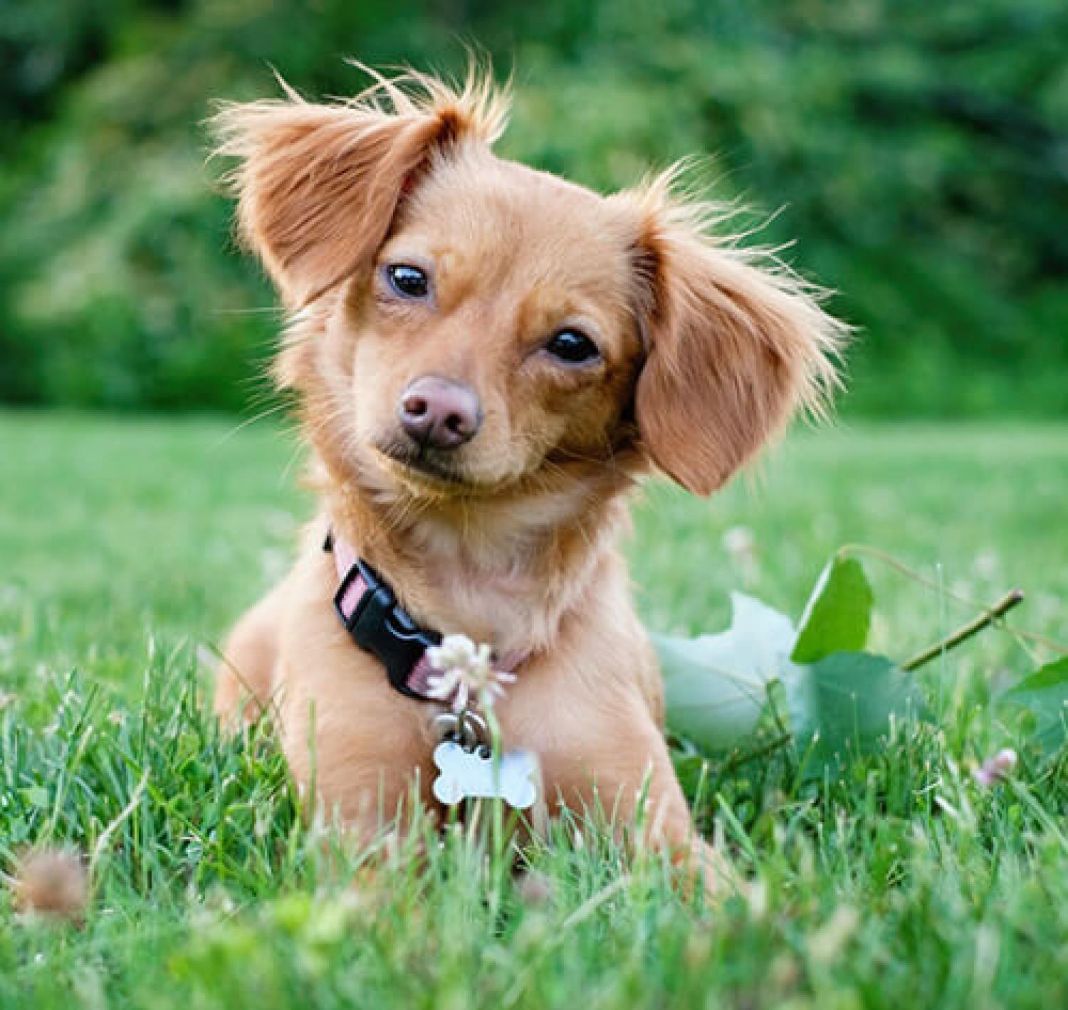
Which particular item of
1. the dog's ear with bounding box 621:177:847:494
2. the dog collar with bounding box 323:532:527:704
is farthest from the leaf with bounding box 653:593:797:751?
the dog collar with bounding box 323:532:527:704

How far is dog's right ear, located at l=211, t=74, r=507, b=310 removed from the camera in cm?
265

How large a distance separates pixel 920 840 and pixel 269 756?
42.3 inches

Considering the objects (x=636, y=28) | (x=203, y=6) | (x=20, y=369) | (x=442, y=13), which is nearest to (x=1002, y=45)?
(x=636, y=28)

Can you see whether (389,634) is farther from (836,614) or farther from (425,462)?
(836,614)

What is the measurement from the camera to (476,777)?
90.0 inches

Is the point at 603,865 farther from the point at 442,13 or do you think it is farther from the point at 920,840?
the point at 442,13

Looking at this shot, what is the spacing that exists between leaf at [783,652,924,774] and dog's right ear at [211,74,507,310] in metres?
1.08

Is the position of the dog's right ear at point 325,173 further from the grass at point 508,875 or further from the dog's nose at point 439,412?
the grass at point 508,875

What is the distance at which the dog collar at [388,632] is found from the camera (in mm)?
2432

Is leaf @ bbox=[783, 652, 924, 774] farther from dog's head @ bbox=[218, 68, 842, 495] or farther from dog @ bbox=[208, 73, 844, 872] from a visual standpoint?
dog's head @ bbox=[218, 68, 842, 495]

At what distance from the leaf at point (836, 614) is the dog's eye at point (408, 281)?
878 millimetres

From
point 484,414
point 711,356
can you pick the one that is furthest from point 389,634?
point 711,356

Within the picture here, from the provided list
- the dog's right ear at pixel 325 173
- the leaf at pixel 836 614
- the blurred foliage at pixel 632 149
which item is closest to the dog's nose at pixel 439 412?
the dog's right ear at pixel 325 173

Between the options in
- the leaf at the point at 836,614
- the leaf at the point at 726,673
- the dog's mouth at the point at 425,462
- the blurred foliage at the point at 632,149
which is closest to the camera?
the dog's mouth at the point at 425,462
